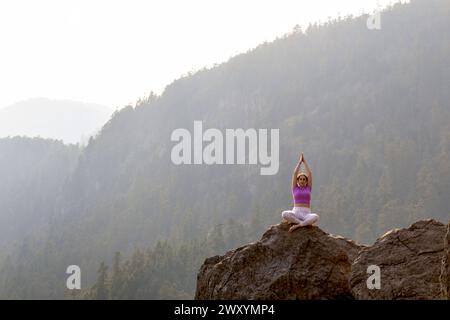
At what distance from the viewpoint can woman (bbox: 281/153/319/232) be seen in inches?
449

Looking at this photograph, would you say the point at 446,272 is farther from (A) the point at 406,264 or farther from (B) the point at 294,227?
(B) the point at 294,227

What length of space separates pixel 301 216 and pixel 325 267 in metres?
1.06

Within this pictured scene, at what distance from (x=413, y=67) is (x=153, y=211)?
9617 cm

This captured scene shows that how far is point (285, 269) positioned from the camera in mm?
11242

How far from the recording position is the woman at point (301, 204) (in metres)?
11.4

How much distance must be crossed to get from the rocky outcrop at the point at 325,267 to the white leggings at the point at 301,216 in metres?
0.22

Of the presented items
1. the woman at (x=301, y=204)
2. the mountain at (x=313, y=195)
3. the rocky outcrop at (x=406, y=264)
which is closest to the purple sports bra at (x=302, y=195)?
the woman at (x=301, y=204)

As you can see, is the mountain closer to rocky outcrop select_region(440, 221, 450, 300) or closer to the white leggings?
the white leggings

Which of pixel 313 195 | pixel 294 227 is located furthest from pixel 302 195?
pixel 313 195

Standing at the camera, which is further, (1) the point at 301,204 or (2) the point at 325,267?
(1) the point at 301,204

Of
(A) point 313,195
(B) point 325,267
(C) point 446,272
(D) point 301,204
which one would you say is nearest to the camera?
(C) point 446,272

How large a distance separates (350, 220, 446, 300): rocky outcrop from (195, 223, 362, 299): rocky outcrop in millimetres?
490

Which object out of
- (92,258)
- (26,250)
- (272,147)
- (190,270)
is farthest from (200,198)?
(190,270)

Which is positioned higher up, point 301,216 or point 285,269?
point 301,216
